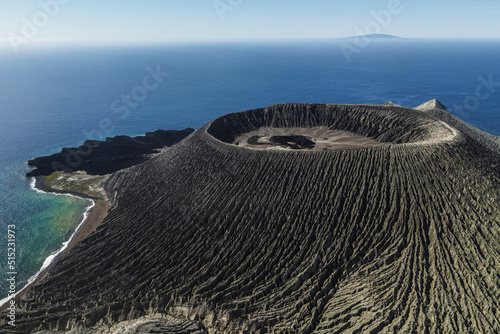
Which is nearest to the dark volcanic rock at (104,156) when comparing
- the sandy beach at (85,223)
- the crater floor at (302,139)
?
the sandy beach at (85,223)

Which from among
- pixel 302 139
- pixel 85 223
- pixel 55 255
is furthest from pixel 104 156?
pixel 302 139

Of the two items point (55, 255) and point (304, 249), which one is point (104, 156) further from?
point (304, 249)

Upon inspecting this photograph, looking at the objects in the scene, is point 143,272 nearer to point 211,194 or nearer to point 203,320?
point 203,320

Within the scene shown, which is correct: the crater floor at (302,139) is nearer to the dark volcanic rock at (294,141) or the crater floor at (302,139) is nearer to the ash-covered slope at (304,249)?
the dark volcanic rock at (294,141)

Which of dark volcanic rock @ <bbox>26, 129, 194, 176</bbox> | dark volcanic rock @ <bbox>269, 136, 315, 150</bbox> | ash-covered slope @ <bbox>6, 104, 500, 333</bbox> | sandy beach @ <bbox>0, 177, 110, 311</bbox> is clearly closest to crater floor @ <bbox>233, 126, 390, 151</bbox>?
dark volcanic rock @ <bbox>269, 136, 315, 150</bbox>

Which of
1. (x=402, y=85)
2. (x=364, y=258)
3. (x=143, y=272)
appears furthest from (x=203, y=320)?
(x=402, y=85)

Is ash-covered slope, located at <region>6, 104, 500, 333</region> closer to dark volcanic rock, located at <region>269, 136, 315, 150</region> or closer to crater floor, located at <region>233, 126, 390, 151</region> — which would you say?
crater floor, located at <region>233, 126, 390, 151</region>
